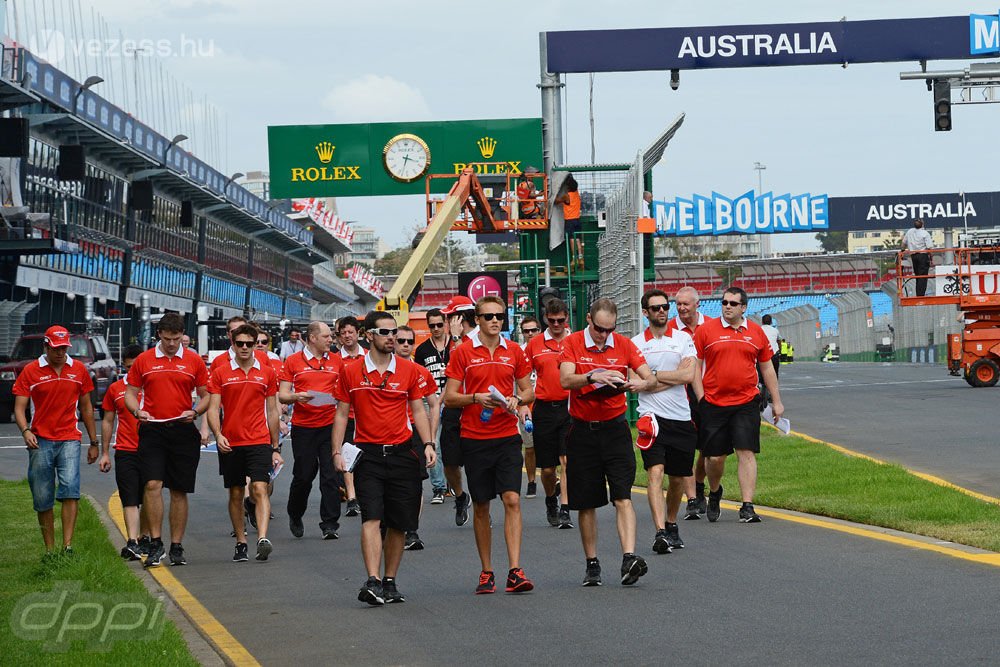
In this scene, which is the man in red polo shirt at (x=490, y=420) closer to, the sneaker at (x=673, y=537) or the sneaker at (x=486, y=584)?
the sneaker at (x=486, y=584)

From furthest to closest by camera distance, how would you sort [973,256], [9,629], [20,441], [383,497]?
[973,256]
[20,441]
[383,497]
[9,629]

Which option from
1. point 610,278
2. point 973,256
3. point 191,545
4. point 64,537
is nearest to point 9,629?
point 64,537

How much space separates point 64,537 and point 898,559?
231 inches

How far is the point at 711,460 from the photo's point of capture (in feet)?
41.4

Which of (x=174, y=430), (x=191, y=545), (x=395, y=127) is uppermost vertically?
(x=395, y=127)

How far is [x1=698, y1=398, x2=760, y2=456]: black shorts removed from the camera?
12.4 meters

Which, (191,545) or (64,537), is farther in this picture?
(191,545)

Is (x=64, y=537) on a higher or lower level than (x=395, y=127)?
lower

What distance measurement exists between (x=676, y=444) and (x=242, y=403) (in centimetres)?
323

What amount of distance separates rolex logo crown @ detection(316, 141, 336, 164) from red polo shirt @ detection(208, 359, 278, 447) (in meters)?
27.4

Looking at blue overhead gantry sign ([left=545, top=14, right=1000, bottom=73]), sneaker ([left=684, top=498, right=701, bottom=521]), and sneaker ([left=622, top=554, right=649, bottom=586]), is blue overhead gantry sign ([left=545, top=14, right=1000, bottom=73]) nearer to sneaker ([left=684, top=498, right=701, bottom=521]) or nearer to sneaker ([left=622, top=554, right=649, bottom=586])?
sneaker ([left=684, top=498, right=701, bottom=521])

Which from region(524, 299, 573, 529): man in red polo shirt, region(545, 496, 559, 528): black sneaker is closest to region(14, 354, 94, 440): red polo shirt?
region(524, 299, 573, 529): man in red polo shirt

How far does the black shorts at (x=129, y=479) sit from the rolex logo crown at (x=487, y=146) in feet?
90.0

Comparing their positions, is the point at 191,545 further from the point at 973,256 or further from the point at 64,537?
the point at 973,256
